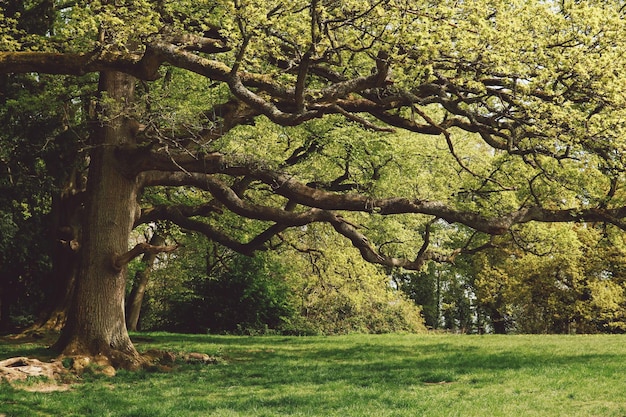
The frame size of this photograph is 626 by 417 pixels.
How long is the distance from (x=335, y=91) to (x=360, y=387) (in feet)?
17.7

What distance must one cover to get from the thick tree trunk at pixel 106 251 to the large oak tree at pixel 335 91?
3cm

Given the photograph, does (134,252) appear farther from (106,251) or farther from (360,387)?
Result: (360,387)

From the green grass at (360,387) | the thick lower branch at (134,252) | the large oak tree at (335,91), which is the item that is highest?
the large oak tree at (335,91)

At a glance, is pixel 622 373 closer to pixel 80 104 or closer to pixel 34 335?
pixel 34 335

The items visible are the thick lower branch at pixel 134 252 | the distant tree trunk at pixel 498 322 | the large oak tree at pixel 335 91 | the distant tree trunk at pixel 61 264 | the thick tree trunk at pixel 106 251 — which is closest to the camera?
the large oak tree at pixel 335 91

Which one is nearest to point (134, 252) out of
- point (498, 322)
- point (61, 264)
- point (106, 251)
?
point (106, 251)

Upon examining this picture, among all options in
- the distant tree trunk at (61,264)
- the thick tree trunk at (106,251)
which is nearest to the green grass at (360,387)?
the thick tree trunk at (106,251)

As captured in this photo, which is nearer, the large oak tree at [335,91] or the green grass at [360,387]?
the green grass at [360,387]

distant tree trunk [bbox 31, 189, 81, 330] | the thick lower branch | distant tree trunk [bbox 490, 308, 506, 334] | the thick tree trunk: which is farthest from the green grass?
distant tree trunk [bbox 490, 308, 506, 334]

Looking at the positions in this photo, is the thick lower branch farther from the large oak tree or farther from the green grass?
the green grass

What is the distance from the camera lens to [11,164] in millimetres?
21656

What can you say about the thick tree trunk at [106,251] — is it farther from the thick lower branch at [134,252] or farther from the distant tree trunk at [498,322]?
the distant tree trunk at [498,322]

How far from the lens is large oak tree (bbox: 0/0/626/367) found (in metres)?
12.4

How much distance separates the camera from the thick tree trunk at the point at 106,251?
15.4 meters
